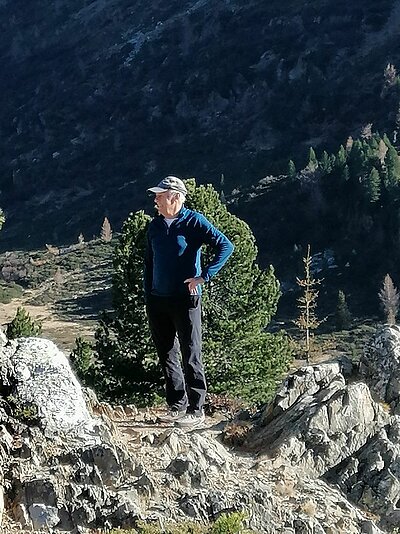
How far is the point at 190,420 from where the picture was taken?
8188mm

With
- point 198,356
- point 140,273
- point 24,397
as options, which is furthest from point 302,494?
point 140,273

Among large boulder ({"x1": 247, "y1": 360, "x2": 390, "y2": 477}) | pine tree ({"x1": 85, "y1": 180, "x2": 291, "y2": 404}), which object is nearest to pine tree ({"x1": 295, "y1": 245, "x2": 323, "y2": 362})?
pine tree ({"x1": 85, "y1": 180, "x2": 291, "y2": 404})

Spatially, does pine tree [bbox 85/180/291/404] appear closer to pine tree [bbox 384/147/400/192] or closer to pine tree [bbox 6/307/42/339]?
pine tree [bbox 6/307/42/339]

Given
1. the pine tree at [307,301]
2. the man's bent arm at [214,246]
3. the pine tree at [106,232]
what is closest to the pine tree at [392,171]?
the pine tree at [106,232]

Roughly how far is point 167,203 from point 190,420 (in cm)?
252

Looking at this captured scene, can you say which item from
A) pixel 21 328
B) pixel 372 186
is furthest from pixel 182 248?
pixel 372 186

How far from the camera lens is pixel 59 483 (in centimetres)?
602

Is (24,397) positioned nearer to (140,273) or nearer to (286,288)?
(140,273)

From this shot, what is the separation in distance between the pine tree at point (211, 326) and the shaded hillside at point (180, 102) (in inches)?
3584

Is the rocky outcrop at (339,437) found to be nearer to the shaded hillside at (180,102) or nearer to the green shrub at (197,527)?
the green shrub at (197,527)

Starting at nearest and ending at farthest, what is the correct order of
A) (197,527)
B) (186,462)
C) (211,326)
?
(197,527), (186,462), (211,326)

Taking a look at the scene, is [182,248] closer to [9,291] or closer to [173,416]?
[173,416]

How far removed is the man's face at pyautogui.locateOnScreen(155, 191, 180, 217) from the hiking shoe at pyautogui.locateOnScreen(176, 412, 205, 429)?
7.73 feet

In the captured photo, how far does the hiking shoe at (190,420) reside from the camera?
8180mm
